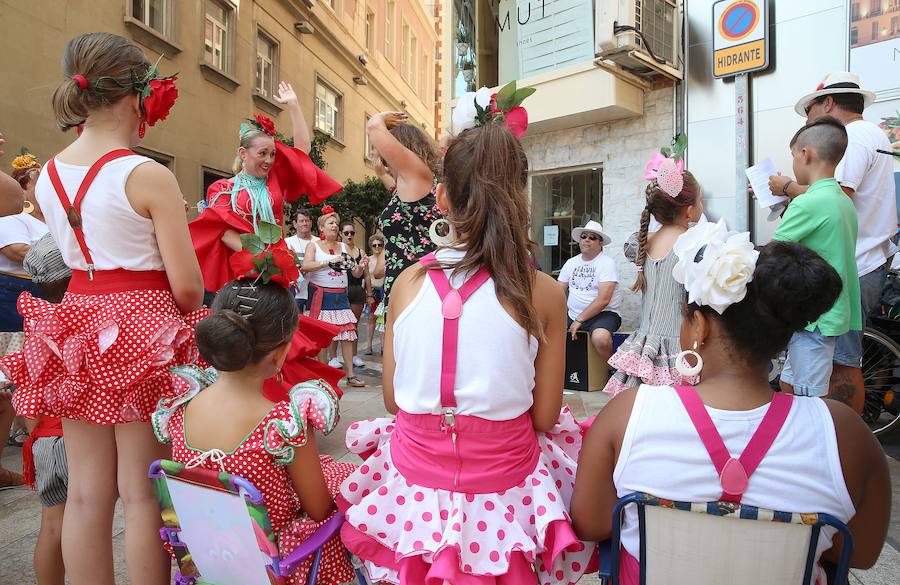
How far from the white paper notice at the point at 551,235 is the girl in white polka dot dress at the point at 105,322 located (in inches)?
271

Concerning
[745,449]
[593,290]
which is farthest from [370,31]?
[745,449]

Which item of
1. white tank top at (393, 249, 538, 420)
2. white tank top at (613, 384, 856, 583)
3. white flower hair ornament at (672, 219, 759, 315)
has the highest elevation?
white flower hair ornament at (672, 219, 759, 315)

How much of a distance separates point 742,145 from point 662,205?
432 centimetres

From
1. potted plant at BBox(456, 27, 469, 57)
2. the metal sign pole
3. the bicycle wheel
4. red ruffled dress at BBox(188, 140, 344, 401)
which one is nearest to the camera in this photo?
red ruffled dress at BBox(188, 140, 344, 401)

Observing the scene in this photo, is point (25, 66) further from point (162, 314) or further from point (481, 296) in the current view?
point (481, 296)

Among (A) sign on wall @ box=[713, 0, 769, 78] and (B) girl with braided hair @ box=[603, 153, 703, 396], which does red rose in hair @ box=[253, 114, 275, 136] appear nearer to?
(B) girl with braided hair @ box=[603, 153, 703, 396]

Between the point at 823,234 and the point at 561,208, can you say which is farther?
the point at 561,208

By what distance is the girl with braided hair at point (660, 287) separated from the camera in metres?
2.63

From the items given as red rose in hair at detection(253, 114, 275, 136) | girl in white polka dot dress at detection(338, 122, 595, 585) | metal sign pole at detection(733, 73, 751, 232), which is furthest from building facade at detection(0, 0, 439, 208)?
metal sign pole at detection(733, 73, 751, 232)

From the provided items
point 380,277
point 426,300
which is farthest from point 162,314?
point 380,277

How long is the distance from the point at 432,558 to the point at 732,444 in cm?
72

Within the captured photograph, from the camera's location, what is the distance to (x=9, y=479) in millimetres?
3250

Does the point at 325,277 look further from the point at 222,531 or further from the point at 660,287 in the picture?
the point at 222,531

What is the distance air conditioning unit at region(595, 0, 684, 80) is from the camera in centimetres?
640
